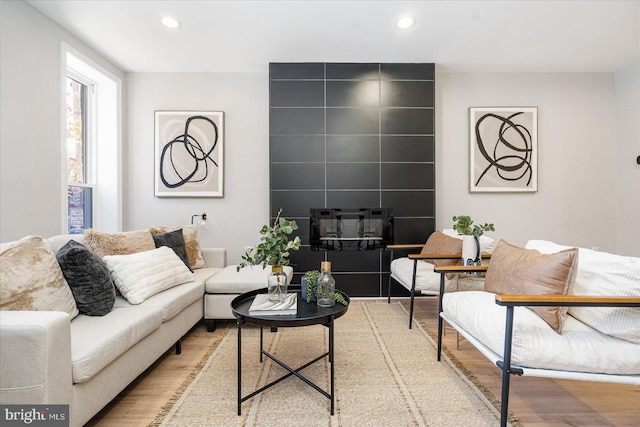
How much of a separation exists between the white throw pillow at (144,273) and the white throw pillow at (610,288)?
2.43m

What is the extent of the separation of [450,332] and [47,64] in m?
A: 4.19

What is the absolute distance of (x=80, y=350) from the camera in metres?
1.33

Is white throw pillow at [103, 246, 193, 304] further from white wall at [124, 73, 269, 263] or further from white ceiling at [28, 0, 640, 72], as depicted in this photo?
white ceiling at [28, 0, 640, 72]

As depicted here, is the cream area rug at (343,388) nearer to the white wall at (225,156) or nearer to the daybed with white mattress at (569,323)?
the daybed with white mattress at (569,323)

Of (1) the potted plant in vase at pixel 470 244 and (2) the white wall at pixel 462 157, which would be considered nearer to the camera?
(1) the potted plant in vase at pixel 470 244

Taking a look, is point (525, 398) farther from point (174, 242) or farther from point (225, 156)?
point (225, 156)

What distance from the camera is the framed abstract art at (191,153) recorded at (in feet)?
13.1

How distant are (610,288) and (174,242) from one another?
3035 mm

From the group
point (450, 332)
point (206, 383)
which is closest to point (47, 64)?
point (206, 383)

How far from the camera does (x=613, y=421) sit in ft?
5.08

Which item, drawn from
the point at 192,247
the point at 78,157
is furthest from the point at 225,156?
the point at 78,157

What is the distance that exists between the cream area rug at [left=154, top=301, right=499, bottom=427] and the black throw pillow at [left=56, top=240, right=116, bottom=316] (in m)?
0.68

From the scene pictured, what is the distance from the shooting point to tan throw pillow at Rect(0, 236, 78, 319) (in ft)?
4.50

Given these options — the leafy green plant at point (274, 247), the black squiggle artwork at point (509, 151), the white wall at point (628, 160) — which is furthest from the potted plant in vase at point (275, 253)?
the white wall at point (628, 160)
